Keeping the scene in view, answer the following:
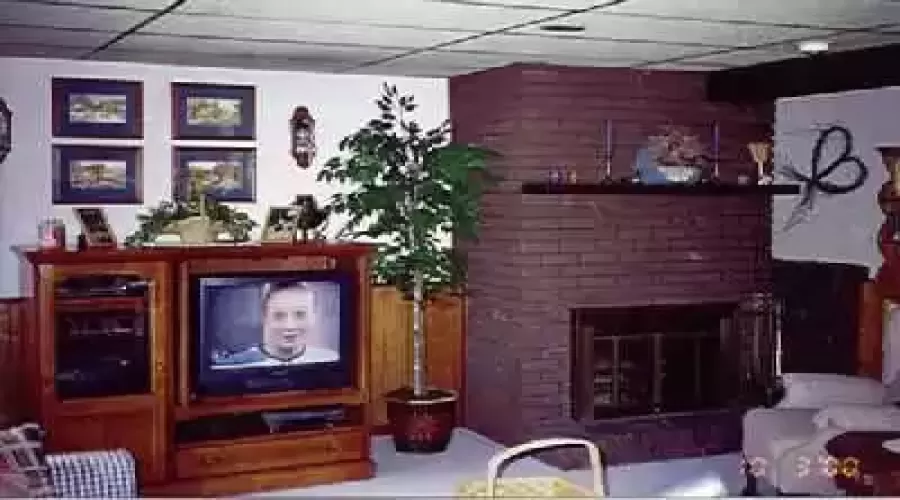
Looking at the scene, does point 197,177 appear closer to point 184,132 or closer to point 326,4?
point 184,132

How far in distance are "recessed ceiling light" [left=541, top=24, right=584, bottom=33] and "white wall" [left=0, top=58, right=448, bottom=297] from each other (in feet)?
6.35

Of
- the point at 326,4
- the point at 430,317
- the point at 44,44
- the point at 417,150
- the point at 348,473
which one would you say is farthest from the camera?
the point at 430,317

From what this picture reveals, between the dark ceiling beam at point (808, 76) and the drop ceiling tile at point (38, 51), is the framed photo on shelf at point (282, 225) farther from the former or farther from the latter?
the dark ceiling beam at point (808, 76)

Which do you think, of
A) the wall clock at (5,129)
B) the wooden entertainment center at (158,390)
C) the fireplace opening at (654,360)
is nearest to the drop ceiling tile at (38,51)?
the wall clock at (5,129)

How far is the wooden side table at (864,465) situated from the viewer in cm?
384

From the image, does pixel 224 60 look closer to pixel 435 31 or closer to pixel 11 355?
pixel 435 31

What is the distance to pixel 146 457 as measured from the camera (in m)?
5.00

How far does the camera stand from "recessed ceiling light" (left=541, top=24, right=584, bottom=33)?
432 cm

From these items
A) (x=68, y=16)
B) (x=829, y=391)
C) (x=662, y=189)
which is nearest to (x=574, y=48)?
(x=662, y=189)

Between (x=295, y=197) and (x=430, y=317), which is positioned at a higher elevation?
(x=295, y=197)

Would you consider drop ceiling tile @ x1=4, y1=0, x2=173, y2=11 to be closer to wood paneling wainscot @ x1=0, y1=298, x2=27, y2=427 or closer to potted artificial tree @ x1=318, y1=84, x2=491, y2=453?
potted artificial tree @ x1=318, y1=84, x2=491, y2=453

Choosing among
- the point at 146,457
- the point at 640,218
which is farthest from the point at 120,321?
the point at 640,218

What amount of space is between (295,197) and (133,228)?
84 cm

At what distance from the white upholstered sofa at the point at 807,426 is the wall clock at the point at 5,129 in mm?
3603
